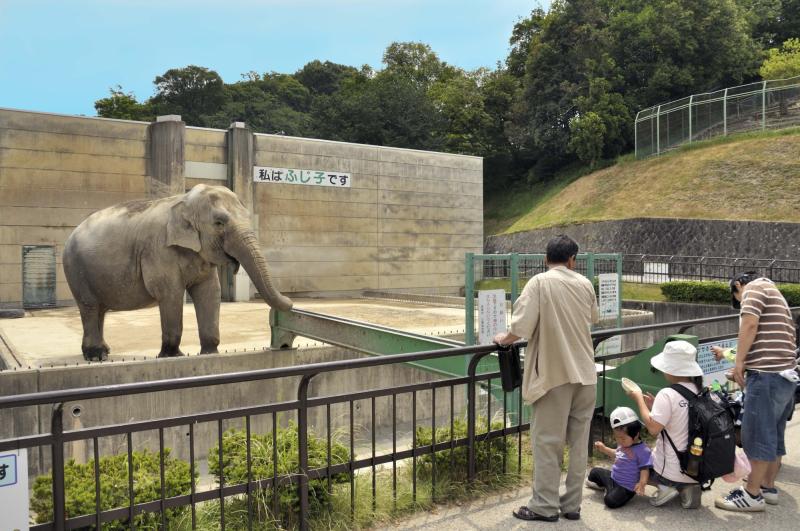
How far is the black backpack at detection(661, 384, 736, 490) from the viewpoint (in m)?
4.12

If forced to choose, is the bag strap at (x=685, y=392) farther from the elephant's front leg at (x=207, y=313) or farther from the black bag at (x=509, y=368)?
the elephant's front leg at (x=207, y=313)

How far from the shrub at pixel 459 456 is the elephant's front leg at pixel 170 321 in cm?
631

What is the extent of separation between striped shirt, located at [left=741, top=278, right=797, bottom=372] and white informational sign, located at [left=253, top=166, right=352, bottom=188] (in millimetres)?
20064

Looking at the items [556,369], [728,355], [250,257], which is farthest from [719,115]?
[556,369]

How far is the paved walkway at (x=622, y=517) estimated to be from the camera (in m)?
4.08

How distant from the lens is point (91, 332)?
10898 mm

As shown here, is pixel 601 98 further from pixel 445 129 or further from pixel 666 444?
pixel 666 444

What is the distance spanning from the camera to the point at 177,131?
823 inches

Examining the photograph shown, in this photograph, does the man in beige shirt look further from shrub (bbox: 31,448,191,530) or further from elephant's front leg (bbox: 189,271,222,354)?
elephant's front leg (bbox: 189,271,222,354)

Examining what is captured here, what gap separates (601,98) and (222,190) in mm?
38553

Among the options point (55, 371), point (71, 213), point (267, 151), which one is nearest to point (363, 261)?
point (267, 151)

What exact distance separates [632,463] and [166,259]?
7884 mm

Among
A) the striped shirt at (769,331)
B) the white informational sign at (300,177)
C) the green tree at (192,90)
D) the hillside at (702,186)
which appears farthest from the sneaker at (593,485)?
the green tree at (192,90)

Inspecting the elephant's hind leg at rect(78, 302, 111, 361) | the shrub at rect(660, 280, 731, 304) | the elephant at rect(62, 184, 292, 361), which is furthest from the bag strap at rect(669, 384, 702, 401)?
the shrub at rect(660, 280, 731, 304)
